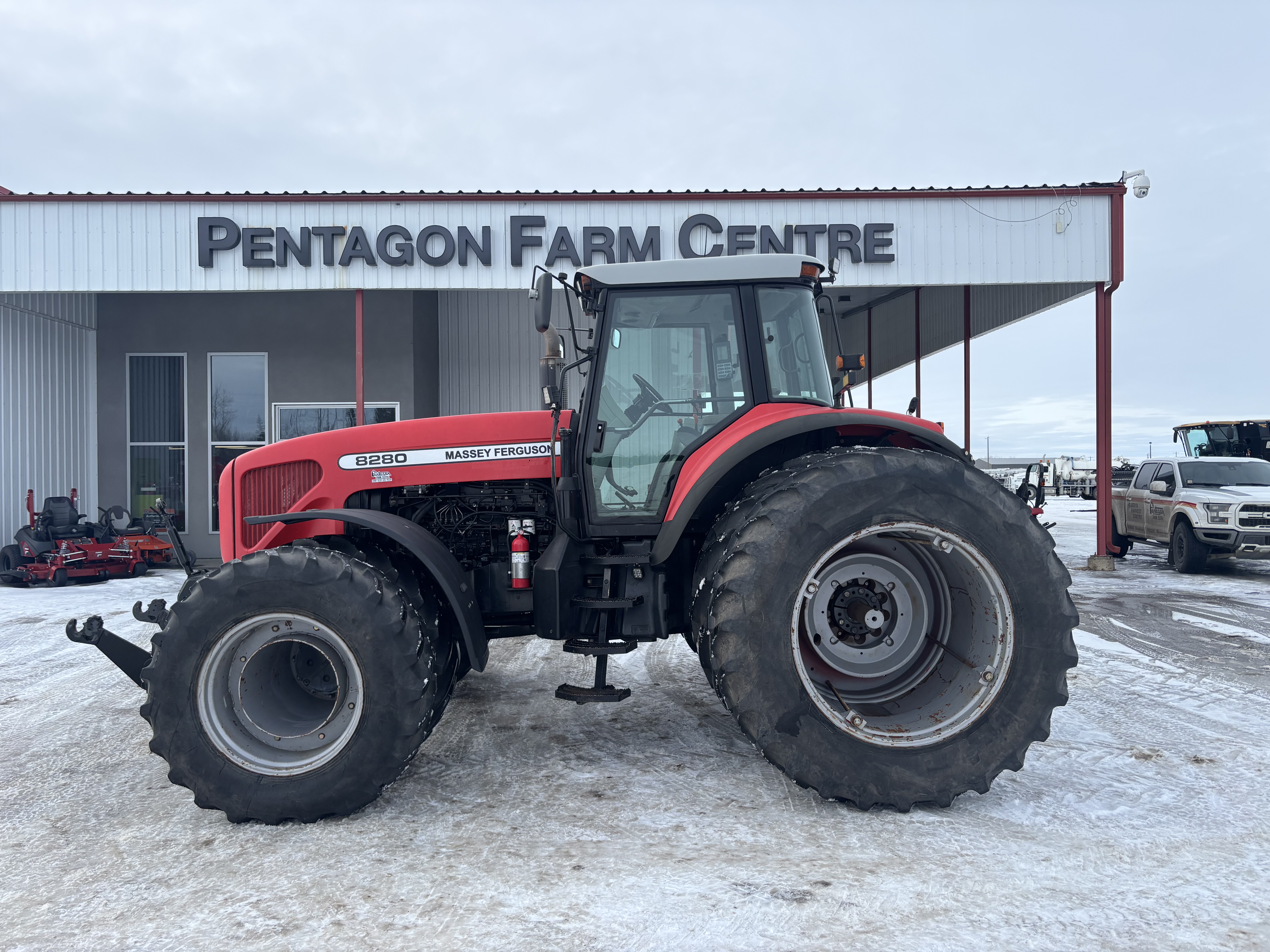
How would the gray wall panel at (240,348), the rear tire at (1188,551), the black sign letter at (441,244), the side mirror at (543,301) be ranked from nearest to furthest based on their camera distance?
the side mirror at (543,301)
the rear tire at (1188,551)
the black sign letter at (441,244)
the gray wall panel at (240,348)

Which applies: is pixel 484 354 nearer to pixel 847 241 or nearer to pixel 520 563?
pixel 847 241

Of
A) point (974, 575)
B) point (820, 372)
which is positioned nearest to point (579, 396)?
point (820, 372)

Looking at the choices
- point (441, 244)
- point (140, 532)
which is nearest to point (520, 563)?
point (441, 244)

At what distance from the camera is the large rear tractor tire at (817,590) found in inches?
114

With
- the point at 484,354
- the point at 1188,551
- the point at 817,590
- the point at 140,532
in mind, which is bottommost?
the point at 1188,551

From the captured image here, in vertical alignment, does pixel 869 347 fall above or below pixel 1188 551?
above

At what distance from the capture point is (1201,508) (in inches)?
406

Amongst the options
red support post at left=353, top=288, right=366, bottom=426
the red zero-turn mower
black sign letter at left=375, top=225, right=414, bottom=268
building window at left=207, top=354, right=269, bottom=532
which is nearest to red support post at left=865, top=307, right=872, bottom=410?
black sign letter at left=375, top=225, right=414, bottom=268

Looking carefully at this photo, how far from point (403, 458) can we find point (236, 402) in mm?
11015

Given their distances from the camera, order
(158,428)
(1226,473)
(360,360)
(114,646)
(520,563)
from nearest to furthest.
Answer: (114,646), (520,563), (360,360), (1226,473), (158,428)

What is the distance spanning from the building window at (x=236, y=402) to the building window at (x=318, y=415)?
0.23m

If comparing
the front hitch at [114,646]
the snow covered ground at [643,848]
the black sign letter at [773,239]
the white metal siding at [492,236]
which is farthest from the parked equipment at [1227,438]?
the front hitch at [114,646]

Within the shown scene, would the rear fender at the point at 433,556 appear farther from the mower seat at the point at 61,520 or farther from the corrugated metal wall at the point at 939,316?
the corrugated metal wall at the point at 939,316

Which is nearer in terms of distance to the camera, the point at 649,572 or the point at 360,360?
the point at 649,572
